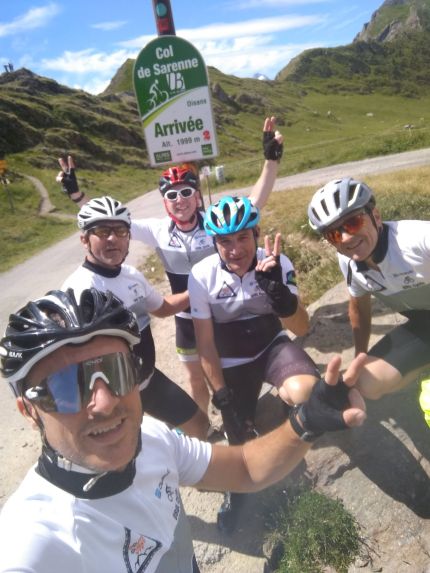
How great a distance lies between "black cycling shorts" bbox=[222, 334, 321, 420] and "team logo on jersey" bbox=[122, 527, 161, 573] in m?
2.13

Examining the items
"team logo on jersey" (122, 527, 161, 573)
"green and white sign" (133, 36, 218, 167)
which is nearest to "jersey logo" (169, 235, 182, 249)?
"green and white sign" (133, 36, 218, 167)

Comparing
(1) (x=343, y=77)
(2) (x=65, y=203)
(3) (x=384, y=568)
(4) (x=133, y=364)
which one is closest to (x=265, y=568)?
(3) (x=384, y=568)

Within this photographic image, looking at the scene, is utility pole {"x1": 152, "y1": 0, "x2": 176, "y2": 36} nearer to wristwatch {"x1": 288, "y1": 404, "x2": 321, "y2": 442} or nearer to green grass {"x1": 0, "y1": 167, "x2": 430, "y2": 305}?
green grass {"x1": 0, "y1": 167, "x2": 430, "y2": 305}

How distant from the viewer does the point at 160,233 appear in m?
5.65

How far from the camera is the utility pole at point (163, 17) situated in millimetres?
6316

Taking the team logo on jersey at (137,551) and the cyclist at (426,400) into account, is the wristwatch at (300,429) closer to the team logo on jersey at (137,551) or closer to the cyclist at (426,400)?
the cyclist at (426,400)

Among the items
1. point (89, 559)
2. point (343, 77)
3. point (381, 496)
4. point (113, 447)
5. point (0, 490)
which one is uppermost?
point (343, 77)

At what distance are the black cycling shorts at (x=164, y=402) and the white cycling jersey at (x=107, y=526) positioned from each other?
1.65 m

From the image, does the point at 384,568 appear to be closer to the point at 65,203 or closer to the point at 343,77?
the point at 65,203

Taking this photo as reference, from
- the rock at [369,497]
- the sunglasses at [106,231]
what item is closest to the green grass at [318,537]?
the rock at [369,497]

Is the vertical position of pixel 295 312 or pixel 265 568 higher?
pixel 295 312

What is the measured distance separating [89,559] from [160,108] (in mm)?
6250

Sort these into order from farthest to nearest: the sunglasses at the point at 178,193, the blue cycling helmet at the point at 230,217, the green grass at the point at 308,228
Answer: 1. the green grass at the point at 308,228
2. the sunglasses at the point at 178,193
3. the blue cycling helmet at the point at 230,217

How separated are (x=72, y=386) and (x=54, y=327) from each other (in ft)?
0.98
